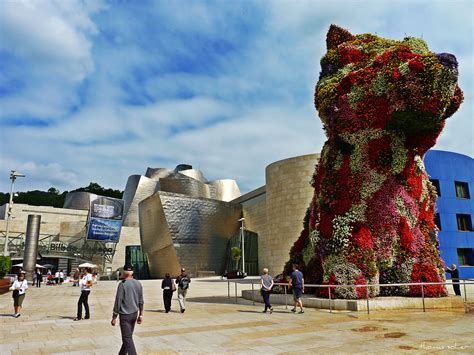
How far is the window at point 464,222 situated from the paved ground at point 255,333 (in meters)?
24.1

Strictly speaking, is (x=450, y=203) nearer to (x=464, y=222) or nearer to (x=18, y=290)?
(x=464, y=222)

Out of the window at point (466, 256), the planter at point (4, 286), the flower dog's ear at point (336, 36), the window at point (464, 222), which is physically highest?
the flower dog's ear at point (336, 36)

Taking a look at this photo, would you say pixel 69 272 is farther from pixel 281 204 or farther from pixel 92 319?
pixel 92 319

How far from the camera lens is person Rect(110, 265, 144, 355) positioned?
550 centimetres

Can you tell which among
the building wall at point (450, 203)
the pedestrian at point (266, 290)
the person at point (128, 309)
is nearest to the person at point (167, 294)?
the pedestrian at point (266, 290)

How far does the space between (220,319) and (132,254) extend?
50957mm

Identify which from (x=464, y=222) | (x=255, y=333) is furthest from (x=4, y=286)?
(x=464, y=222)

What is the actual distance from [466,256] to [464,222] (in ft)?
9.02

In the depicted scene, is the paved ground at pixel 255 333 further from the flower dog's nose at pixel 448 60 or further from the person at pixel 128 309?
the flower dog's nose at pixel 448 60

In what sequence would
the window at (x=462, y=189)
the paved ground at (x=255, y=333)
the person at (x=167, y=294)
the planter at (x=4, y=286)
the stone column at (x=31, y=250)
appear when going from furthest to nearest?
the stone column at (x=31, y=250), the window at (x=462, y=189), the planter at (x=4, y=286), the person at (x=167, y=294), the paved ground at (x=255, y=333)

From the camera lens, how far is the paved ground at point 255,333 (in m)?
6.83

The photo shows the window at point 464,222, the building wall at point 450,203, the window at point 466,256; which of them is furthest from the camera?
the window at point 464,222

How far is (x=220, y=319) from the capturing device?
417 inches

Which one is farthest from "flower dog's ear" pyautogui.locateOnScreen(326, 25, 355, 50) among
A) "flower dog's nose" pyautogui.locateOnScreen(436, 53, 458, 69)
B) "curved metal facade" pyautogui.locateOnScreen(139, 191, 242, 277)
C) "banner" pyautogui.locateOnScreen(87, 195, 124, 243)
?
"banner" pyautogui.locateOnScreen(87, 195, 124, 243)
